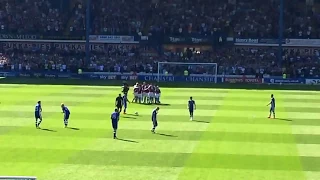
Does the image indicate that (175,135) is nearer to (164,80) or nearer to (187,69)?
(164,80)

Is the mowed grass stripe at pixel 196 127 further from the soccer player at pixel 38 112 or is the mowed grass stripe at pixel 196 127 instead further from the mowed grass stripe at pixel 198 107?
the mowed grass stripe at pixel 198 107

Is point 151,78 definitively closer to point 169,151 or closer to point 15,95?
point 15,95

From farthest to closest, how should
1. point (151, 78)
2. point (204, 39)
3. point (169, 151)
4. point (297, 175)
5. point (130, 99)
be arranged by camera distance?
point (204, 39) → point (151, 78) → point (130, 99) → point (169, 151) → point (297, 175)

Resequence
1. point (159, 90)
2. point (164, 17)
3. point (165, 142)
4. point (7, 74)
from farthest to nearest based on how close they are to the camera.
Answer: point (164, 17) < point (7, 74) < point (159, 90) < point (165, 142)

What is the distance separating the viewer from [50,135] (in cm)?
2858

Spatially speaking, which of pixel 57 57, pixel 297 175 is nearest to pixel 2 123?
pixel 297 175

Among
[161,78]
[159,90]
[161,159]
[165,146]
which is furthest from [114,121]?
[161,78]

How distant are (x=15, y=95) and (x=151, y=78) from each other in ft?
62.9

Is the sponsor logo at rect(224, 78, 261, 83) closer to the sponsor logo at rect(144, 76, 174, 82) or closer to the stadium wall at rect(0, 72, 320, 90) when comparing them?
the stadium wall at rect(0, 72, 320, 90)

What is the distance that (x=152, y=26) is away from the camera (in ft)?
225

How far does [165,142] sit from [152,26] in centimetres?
4257

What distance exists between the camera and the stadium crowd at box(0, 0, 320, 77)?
65.4 metres

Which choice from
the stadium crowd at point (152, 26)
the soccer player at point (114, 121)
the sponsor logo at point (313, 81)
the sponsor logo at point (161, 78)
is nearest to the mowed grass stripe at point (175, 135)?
the soccer player at point (114, 121)

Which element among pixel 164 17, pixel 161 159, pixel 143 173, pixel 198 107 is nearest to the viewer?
pixel 143 173
